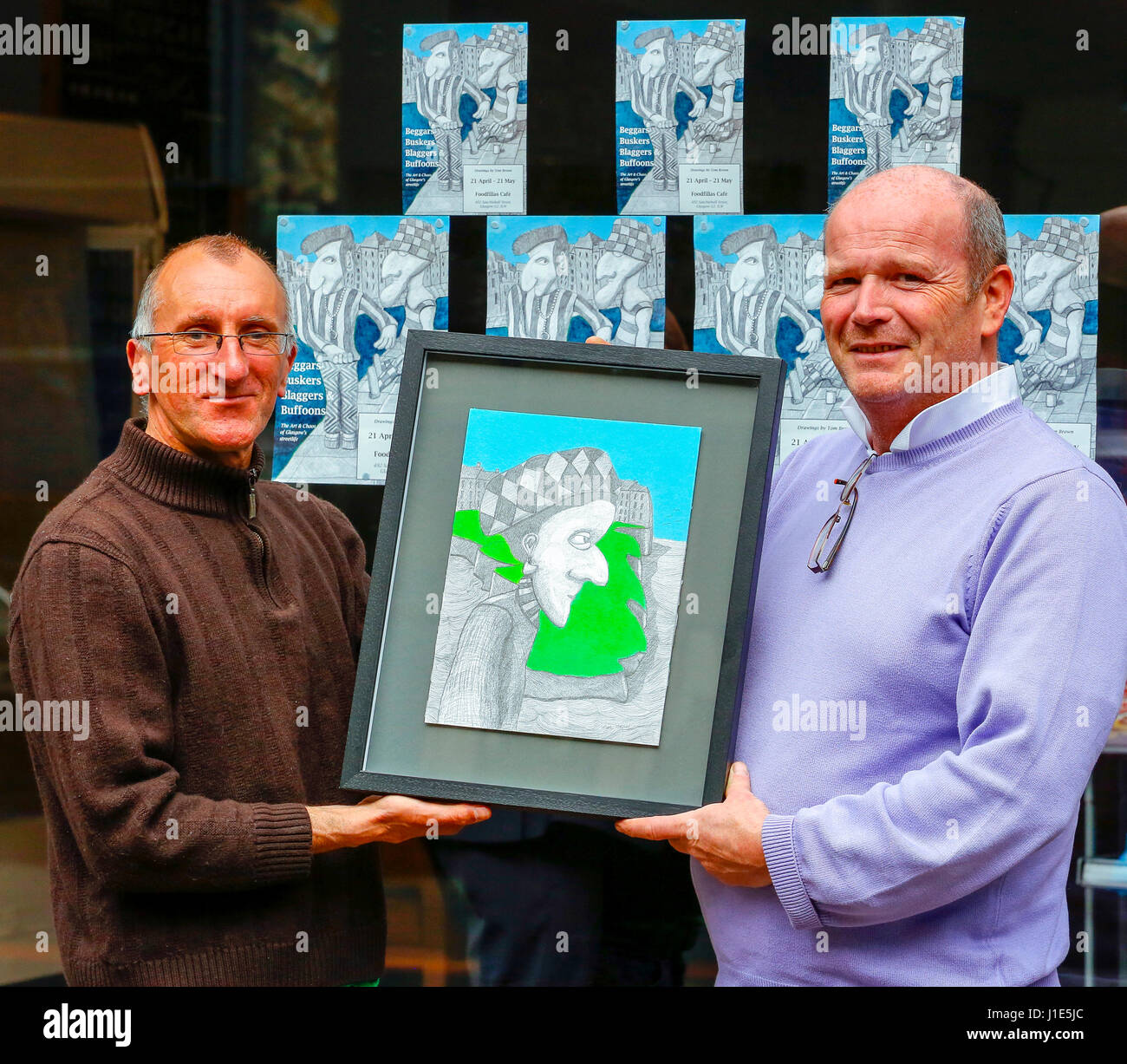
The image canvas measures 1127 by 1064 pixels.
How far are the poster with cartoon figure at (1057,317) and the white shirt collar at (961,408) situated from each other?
75cm

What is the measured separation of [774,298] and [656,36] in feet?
2.19

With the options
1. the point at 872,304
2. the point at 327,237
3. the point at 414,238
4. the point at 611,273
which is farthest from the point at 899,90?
the point at 327,237

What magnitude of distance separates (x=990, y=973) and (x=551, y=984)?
1309 mm

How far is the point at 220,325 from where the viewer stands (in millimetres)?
2268

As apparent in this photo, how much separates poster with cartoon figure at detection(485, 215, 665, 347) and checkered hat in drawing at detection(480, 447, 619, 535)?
781 millimetres

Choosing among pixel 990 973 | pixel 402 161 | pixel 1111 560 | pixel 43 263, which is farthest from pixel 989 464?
pixel 43 263

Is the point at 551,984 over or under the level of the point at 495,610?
under

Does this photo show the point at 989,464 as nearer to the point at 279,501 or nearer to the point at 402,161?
the point at 279,501

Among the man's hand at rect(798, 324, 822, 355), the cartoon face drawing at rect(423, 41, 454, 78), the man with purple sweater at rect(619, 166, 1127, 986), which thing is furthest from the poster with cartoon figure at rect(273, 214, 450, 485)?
the man with purple sweater at rect(619, 166, 1127, 986)

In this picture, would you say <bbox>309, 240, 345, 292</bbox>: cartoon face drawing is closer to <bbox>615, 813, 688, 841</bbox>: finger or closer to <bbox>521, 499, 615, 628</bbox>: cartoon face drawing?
<bbox>521, 499, 615, 628</bbox>: cartoon face drawing

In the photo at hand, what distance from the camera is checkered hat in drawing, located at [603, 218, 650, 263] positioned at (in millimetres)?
2914

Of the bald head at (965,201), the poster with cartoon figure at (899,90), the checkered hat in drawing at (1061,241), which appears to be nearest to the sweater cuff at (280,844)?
the bald head at (965,201)

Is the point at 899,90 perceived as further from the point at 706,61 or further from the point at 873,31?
the point at 706,61
